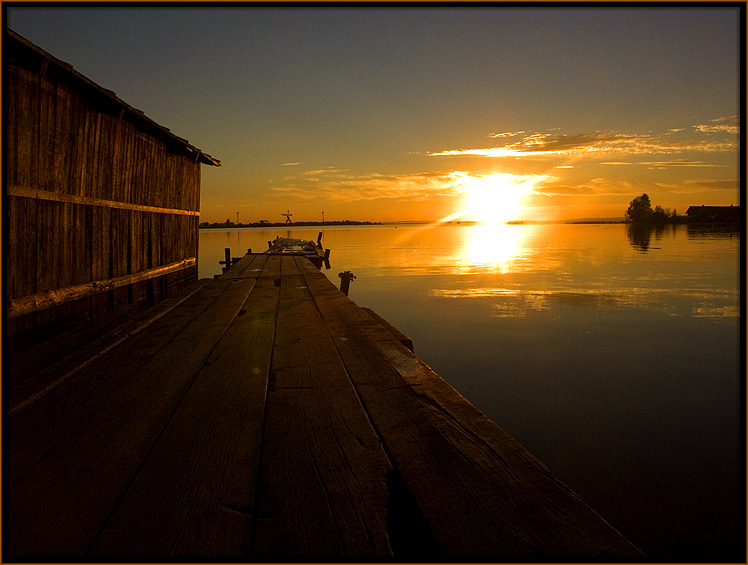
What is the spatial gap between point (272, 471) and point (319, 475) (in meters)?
0.20

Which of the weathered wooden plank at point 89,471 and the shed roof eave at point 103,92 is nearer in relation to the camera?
the weathered wooden plank at point 89,471

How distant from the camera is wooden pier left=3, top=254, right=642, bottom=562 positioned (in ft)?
4.54

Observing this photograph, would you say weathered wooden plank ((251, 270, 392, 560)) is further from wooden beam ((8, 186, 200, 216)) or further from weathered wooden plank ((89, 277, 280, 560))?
wooden beam ((8, 186, 200, 216))

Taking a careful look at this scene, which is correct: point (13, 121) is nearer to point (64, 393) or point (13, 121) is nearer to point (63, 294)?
point (63, 294)

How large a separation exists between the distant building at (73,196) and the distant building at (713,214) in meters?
126

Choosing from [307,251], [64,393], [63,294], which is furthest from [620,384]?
[307,251]

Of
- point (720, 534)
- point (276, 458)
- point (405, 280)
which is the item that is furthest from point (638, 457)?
point (405, 280)

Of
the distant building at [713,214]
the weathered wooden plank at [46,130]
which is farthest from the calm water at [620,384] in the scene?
the distant building at [713,214]

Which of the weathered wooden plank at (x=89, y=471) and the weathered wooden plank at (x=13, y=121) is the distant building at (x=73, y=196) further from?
the weathered wooden plank at (x=89, y=471)

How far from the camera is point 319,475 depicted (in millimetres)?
1756

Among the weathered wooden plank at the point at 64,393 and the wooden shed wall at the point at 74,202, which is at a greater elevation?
the wooden shed wall at the point at 74,202

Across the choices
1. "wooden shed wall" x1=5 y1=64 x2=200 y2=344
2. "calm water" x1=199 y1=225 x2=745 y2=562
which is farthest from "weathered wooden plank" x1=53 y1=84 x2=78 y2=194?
"calm water" x1=199 y1=225 x2=745 y2=562

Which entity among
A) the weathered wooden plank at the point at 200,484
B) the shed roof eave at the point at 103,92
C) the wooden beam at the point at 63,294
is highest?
the shed roof eave at the point at 103,92

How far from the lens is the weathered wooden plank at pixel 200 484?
4.53 feet
